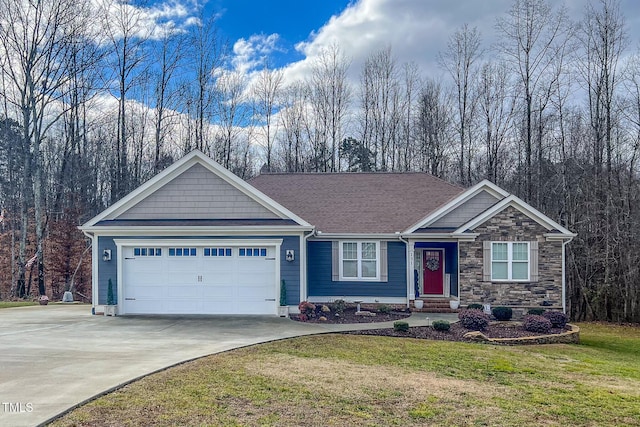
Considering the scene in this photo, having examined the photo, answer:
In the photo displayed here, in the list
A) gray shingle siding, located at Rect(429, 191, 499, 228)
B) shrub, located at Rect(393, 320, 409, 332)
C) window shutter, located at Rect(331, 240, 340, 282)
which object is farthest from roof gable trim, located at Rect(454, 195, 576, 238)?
shrub, located at Rect(393, 320, 409, 332)

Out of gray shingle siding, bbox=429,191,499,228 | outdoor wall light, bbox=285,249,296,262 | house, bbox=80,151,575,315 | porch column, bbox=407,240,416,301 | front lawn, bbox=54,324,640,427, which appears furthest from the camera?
gray shingle siding, bbox=429,191,499,228

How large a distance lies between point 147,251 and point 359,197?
27.4ft

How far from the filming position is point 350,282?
613 inches

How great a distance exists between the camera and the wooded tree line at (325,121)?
64.7ft

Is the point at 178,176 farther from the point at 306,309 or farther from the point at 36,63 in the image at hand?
the point at 36,63

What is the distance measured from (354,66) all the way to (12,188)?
78.4 ft

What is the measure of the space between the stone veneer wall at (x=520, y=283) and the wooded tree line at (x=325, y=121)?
230 inches

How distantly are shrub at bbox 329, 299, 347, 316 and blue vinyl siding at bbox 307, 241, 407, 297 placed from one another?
995mm

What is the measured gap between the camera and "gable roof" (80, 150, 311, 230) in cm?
1386

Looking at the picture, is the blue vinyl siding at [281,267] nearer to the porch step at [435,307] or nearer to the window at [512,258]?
the porch step at [435,307]

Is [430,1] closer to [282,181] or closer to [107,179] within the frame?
[282,181]

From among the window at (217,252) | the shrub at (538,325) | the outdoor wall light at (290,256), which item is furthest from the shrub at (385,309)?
the window at (217,252)

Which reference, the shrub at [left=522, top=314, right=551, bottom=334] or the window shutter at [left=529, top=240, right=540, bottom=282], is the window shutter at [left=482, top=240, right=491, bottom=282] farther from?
the shrub at [left=522, top=314, right=551, bottom=334]

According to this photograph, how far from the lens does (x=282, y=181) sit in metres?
19.3
